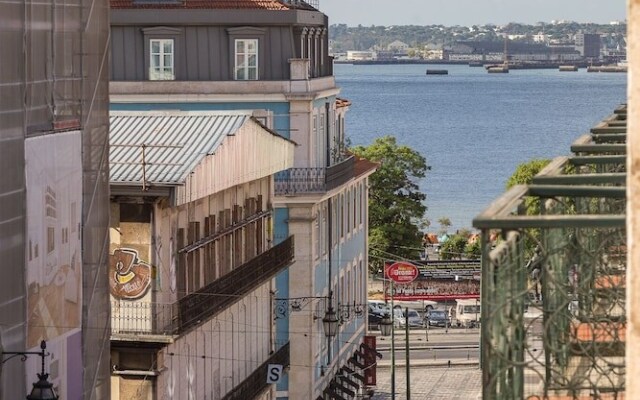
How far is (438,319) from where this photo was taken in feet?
240

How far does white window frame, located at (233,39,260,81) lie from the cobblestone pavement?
11.3 meters

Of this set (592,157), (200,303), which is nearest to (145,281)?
(200,303)

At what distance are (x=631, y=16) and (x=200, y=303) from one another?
85.7 feet

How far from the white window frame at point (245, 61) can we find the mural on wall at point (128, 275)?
51.3 feet

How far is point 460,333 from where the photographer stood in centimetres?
7125

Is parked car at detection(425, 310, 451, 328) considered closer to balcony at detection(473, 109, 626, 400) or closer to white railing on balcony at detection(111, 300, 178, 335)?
white railing on balcony at detection(111, 300, 178, 335)

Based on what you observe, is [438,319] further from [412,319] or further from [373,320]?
[373,320]

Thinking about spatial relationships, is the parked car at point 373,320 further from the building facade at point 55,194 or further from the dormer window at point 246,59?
the building facade at point 55,194

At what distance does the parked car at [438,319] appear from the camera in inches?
2852

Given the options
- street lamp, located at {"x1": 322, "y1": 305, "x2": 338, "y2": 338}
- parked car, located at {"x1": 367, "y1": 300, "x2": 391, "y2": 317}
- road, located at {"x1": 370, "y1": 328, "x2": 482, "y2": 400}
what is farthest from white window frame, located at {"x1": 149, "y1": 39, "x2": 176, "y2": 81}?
parked car, located at {"x1": 367, "y1": 300, "x2": 391, "y2": 317}

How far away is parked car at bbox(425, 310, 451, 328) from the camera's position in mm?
72438

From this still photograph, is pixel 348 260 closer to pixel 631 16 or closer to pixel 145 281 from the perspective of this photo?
pixel 145 281

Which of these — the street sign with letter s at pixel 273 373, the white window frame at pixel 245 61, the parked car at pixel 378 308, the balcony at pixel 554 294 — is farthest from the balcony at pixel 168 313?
the parked car at pixel 378 308

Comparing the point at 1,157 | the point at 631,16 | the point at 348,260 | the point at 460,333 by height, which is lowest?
the point at 460,333
